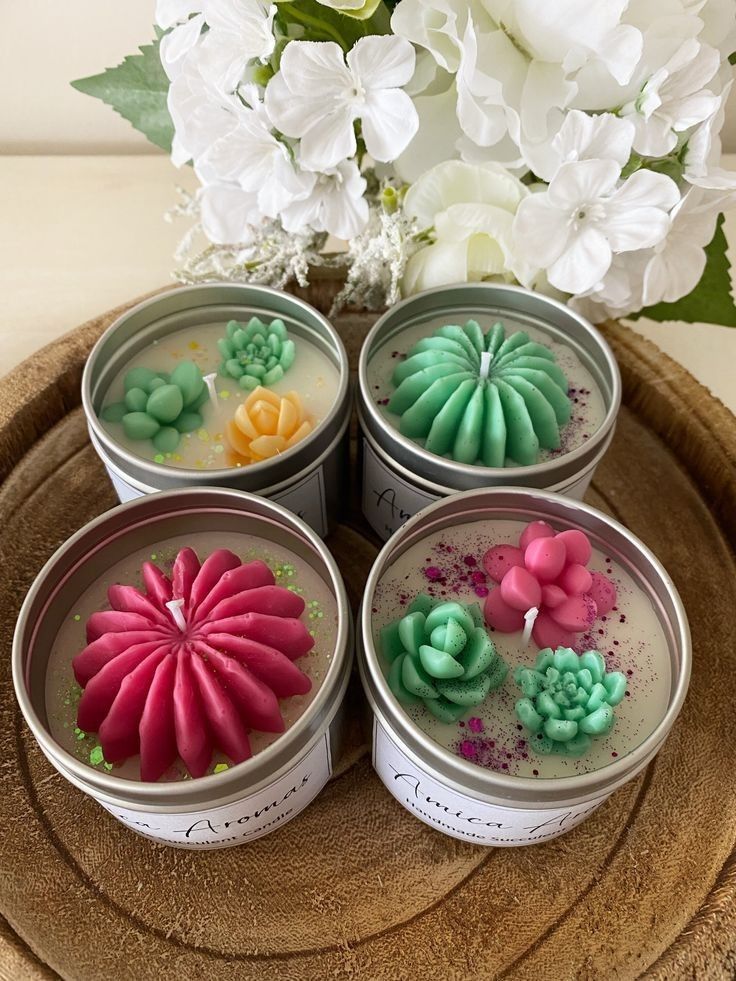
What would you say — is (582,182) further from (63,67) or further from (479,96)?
(63,67)

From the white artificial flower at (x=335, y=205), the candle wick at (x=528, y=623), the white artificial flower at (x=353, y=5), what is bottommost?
the candle wick at (x=528, y=623)

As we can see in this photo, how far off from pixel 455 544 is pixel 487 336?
0.23 m

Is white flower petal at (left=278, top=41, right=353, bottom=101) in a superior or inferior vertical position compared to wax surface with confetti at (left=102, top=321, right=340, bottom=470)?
superior

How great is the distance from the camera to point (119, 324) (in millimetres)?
799

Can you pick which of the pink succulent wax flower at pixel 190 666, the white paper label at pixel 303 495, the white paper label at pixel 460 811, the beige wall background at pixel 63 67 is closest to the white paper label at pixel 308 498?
the white paper label at pixel 303 495

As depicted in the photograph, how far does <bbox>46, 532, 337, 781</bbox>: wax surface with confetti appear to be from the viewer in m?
0.60

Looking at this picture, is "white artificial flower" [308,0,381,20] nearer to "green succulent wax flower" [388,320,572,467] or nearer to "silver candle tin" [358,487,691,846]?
"green succulent wax flower" [388,320,572,467]

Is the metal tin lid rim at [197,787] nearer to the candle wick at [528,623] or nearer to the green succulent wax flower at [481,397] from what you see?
the candle wick at [528,623]

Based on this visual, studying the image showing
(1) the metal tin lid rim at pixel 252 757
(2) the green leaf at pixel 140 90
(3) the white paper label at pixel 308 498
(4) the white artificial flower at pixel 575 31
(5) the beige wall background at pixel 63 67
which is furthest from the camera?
(5) the beige wall background at pixel 63 67

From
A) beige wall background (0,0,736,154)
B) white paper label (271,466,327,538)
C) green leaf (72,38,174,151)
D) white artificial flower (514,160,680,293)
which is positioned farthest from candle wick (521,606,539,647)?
→ beige wall background (0,0,736,154)

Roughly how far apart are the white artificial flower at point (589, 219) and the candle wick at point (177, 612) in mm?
434

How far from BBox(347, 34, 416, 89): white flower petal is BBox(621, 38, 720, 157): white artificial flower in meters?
0.19

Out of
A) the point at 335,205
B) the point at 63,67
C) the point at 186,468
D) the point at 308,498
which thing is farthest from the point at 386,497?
the point at 63,67

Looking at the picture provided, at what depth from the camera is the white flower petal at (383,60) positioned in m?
0.66
